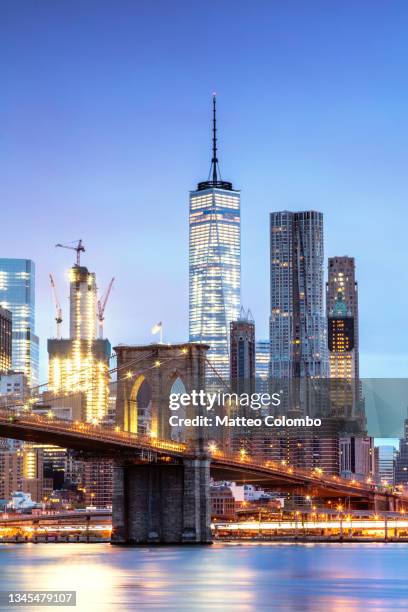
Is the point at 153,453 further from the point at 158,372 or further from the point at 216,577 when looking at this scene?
the point at 216,577

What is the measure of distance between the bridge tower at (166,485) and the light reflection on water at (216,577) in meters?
2.49

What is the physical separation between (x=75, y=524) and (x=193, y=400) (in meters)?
55.2

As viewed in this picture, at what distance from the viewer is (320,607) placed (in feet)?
173

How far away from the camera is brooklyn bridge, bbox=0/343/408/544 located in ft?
287

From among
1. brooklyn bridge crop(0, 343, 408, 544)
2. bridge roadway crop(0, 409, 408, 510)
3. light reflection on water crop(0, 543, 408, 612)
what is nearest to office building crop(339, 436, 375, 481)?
bridge roadway crop(0, 409, 408, 510)

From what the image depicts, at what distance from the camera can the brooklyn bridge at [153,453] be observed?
87.5 m

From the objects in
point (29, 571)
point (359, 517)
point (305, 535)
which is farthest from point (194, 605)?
point (359, 517)

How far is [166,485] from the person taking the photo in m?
94.3

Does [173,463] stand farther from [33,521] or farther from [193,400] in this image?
[33,521]

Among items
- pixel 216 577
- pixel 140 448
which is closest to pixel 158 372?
pixel 140 448

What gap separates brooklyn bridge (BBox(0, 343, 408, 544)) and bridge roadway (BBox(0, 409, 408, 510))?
5cm

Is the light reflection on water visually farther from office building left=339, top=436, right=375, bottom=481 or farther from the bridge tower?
office building left=339, top=436, right=375, bottom=481

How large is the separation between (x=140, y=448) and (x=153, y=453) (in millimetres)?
1686

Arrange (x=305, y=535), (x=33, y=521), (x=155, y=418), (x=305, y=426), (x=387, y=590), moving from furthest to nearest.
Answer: (x=305, y=426) < (x=33, y=521) < (x=305, y=535) < (x=155, y=418) < (x=387, y=590)
